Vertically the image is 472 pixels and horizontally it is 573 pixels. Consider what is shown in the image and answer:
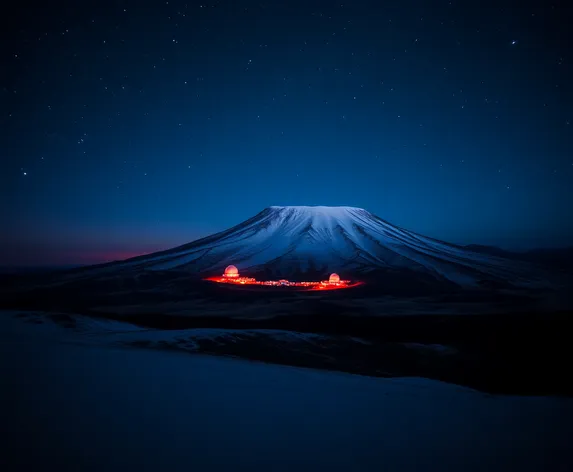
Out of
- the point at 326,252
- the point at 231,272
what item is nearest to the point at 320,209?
the point at 326,252

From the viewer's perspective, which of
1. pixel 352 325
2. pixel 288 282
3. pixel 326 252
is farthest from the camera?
pixel 326 252

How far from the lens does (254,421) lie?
3.81 m

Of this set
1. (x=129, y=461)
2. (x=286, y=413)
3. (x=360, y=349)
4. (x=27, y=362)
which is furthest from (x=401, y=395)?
(x=360, y=349)

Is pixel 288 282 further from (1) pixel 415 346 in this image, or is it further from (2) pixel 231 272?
(1) pixel 415 346

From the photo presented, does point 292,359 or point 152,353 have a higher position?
point 152,353

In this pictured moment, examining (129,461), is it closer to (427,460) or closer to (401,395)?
(427,460)

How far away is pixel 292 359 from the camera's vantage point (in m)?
9.03

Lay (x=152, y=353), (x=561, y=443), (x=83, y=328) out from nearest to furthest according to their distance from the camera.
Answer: (x=561, y=443), (x=152, y=353), (x=83, y=328)

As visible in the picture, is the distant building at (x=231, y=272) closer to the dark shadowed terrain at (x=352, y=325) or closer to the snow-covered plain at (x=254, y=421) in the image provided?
the dark shadowed terrain at (x=352, y=325)

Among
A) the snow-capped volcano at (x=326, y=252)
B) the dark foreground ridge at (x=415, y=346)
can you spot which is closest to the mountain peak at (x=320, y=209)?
the snow-capped volcano at (x=326, y=252)

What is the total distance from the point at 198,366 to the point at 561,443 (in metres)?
4.34

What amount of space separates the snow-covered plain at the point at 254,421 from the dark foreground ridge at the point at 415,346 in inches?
108

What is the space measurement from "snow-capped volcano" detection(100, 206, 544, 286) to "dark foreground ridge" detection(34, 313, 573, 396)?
49.2 feet

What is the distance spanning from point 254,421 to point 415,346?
8273 mm
